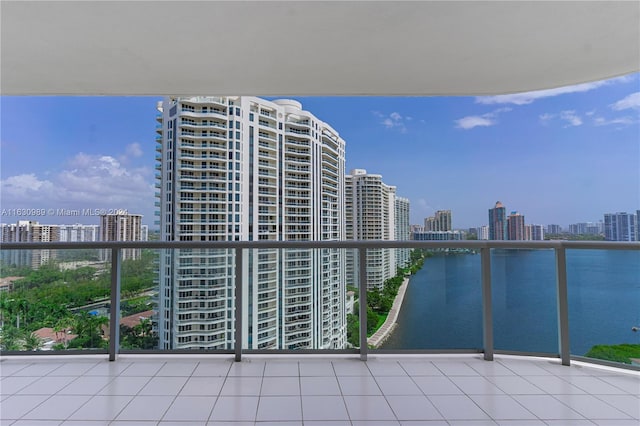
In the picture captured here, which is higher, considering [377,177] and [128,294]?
[377,177]

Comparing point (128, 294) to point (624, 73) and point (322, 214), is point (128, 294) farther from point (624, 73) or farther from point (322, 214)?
point (322, 214)

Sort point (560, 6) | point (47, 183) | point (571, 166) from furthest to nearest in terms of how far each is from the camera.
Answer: point (571, 166)
point (47, 183)
point (560, 6)

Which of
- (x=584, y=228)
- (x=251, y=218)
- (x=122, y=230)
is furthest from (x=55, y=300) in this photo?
(x=251, y=218)

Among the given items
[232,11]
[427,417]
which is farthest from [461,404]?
[232,11]

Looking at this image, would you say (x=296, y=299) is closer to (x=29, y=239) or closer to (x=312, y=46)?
(x=312, y=46)

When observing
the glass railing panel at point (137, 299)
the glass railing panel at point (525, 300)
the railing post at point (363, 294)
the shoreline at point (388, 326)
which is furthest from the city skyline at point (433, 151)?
the railing post at point (363, 294)

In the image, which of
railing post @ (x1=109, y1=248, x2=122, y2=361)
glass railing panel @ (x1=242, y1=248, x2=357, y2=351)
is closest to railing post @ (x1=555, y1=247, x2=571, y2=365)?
glass railing panel @ (x1=242, y1=248, x2=357, y2=351)

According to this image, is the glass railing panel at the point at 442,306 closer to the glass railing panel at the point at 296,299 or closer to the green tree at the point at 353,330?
the green tree at the point at 353,330

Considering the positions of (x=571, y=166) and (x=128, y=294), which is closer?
(x=128, y=294)
